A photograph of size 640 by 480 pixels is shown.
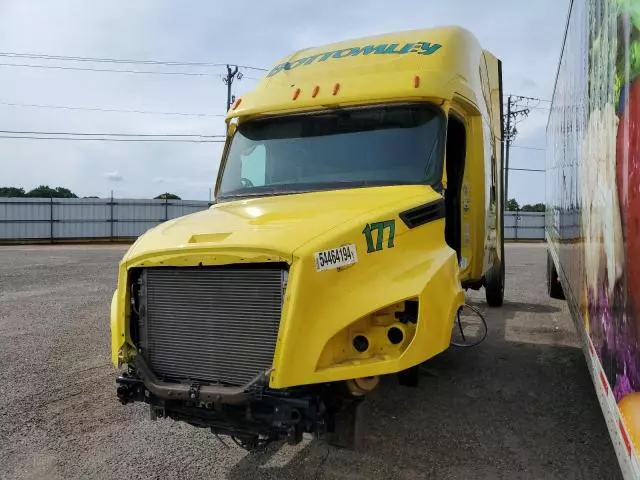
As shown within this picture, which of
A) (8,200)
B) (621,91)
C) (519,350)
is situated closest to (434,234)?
(621,91)

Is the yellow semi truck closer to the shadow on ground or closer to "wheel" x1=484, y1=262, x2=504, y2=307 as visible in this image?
the shadow on ground

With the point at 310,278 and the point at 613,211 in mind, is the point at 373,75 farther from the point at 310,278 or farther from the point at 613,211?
the point at 613,211

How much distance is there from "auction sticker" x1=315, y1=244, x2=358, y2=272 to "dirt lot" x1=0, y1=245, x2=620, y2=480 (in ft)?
4.89

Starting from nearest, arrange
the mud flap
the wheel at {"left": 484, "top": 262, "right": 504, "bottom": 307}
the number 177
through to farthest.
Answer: the mud flap, the number 177, the wheel at {"left": 484, "top": 262, "right": 504, "bottom": 307}

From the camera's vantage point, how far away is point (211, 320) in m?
3.51

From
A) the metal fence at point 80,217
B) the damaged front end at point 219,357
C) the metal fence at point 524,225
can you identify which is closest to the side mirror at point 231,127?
the damaged front end at point 219,357

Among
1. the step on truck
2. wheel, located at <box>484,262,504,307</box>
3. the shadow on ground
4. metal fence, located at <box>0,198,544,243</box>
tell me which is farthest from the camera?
metal fence, located at <box>0,198,544,243</box>

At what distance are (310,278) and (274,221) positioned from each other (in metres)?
0.69

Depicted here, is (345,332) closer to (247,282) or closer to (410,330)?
(410,330)

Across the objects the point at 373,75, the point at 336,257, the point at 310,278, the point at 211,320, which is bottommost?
the point at 211,320

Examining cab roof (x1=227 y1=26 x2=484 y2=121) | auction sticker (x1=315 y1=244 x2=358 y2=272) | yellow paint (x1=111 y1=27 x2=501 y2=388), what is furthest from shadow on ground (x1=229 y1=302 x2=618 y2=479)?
cab roof (x1=227 y1=26 x2=484 y2=121)

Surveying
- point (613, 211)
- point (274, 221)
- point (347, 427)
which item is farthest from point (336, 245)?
point (613, 211)

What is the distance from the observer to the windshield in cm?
464

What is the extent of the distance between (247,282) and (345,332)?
2.16 ft
